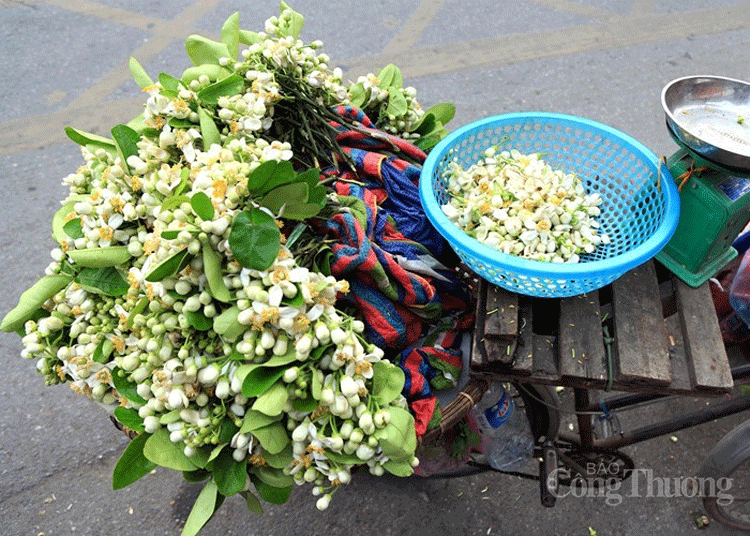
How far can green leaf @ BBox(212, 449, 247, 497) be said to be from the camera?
135 cm

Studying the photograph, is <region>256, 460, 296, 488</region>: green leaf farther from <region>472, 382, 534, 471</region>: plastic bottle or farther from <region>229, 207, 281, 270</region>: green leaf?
<region>472, 382, 534, 471</region>: plastic bottle

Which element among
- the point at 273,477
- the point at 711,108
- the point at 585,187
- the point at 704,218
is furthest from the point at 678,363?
the point at 273,477

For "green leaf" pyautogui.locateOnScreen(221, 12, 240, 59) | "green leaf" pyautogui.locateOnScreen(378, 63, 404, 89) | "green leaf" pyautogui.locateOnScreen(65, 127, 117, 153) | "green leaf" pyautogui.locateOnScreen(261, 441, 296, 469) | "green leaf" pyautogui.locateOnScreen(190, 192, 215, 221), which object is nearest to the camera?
"green leaf" pyautogui.locateOnScreen(190, 192, 215, 221)

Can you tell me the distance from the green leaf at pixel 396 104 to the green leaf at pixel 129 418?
1045mm

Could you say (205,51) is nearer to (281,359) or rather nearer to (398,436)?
(281,359)

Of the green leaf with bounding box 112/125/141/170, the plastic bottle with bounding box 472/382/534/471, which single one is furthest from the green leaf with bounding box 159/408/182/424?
the plastic bottle with bounding box 472/382/534/471

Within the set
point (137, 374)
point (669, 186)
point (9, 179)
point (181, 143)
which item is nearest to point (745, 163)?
point (669, 186)

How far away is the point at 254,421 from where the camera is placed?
1.28 meters

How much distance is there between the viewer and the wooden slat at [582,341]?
4.75 ft

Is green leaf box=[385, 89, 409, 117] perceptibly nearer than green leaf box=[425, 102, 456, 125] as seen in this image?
Yes

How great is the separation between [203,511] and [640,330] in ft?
3.53

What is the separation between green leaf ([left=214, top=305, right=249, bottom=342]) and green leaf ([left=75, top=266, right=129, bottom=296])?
279 millimetres

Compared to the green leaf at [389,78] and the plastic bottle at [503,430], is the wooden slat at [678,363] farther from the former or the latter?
the green leaf at [389,78]

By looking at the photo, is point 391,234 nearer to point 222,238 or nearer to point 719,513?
point 222,238
